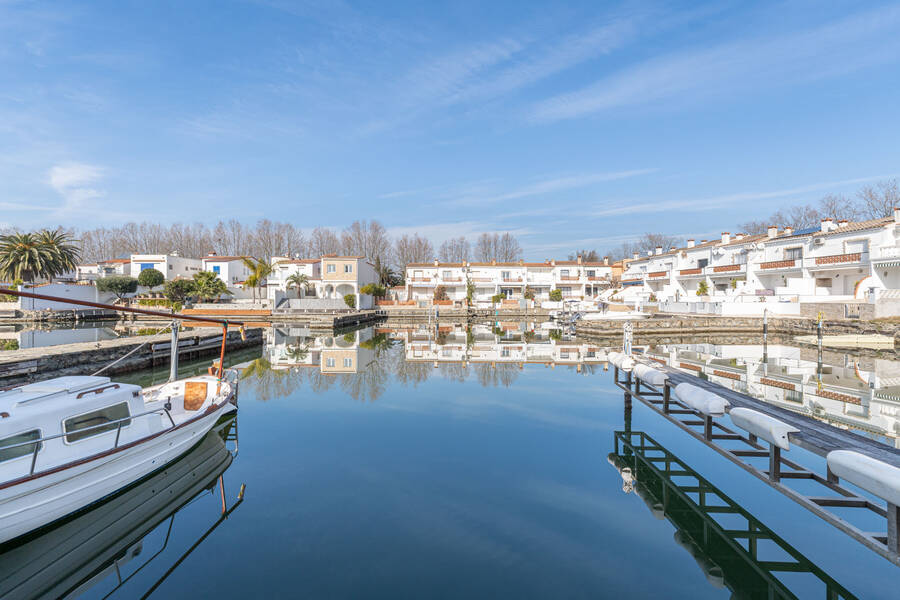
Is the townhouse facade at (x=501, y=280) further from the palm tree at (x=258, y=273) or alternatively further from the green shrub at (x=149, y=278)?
the green shrub at (x=149, y=278)

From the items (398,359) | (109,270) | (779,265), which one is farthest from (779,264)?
(109,270)

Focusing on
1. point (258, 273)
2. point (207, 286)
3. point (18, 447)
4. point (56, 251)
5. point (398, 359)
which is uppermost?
point (56, 251)

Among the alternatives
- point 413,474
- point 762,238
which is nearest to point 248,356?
point 413,474

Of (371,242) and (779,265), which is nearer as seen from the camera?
(779,265)

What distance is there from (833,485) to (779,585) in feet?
4.28

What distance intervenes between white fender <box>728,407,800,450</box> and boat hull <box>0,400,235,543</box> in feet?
29.8

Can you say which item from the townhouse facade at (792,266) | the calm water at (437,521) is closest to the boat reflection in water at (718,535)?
A: the calm water at (437,521)

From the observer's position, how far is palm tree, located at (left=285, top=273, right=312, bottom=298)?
57956 mm

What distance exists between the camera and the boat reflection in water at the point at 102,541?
5.79 meters

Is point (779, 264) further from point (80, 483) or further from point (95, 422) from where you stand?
point (80, 483)

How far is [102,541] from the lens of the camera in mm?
6723

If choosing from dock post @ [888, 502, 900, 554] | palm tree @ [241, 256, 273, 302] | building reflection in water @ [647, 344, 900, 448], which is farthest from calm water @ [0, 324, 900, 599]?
palm tree @ [241, 256, 273, 302]

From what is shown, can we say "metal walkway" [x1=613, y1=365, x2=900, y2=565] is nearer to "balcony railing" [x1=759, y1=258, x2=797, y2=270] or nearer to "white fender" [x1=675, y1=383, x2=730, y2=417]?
"white fender" [x1=675, y1=383, x2=730, y2=417]

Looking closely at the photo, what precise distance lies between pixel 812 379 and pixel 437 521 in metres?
17.7
